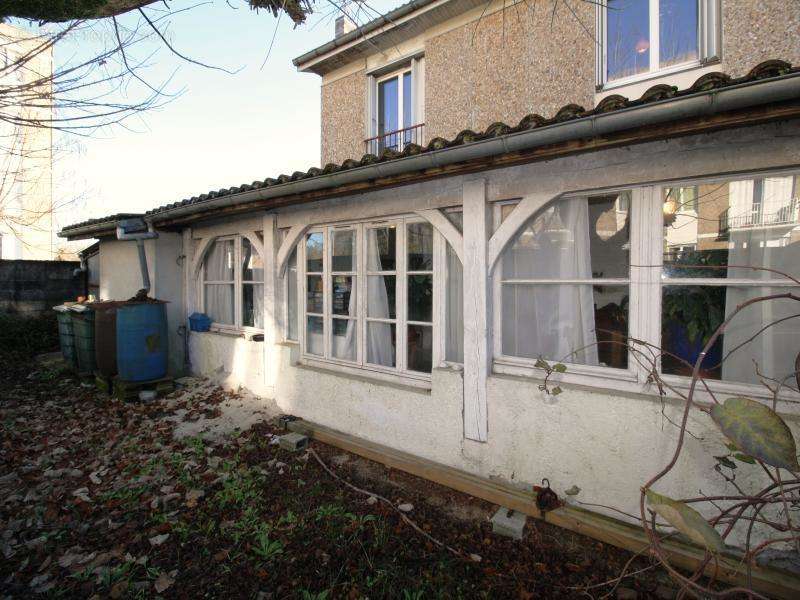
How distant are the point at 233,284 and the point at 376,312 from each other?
10.8 ft

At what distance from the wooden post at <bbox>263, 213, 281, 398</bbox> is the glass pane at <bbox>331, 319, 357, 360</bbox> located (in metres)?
1.04

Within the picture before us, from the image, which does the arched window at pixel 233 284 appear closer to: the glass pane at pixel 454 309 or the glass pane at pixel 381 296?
the glass pane at pixel 381 296

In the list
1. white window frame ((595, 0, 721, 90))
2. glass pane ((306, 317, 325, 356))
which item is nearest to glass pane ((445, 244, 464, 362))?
glass pane ((306, 317, 325, 356))

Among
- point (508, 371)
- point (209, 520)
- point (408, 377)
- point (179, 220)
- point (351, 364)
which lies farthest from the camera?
point (179, 220)

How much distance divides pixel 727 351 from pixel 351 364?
3.69 meters

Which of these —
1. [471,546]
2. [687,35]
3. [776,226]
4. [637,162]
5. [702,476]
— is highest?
[687,35]

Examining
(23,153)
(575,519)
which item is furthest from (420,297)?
(23,153)

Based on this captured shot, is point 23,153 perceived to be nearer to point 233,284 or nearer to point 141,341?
point 141,341

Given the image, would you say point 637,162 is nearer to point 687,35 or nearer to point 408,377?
point 408,377

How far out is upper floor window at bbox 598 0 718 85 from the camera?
16.0 ft

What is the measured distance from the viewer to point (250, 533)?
3.22 m

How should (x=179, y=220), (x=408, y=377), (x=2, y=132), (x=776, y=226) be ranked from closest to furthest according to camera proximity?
(x=776, y=226) → (x=408, y=377) → (x=179, y=220) → (x=2, y=132)

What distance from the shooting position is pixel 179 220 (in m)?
6.64

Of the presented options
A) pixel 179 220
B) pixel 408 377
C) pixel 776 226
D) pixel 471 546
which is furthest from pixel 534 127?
pixel 179 220
